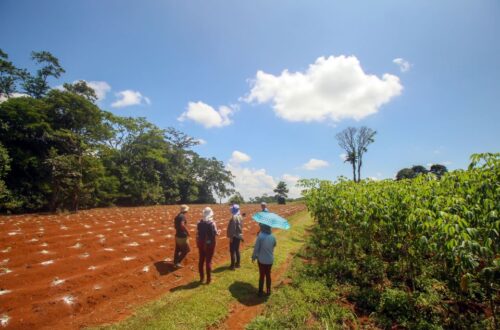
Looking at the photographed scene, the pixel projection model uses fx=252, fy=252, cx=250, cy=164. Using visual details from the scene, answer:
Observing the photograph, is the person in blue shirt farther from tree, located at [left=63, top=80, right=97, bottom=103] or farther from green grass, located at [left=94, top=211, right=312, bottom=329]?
tree, located at [left=63, top=80, right=97, bottom=103]

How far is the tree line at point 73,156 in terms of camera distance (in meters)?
23.4

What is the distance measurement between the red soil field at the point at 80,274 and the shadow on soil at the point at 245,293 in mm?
1017

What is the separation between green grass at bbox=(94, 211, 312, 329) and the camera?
217 inches

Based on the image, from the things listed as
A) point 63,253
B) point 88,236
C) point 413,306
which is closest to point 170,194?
point 88,236

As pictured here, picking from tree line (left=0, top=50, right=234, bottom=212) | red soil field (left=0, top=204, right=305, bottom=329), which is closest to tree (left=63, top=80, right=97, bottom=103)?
tree line (left=0, top=50, right=234, bottom=212)

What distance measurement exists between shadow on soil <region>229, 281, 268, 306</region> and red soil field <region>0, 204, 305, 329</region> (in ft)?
3.34

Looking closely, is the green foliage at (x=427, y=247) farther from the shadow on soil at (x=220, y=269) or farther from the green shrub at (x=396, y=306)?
the shadow on soil at (x=220, y=269)

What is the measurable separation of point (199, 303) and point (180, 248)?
3315mm

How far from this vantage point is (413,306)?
616 centimetres

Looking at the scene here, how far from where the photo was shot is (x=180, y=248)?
9.37 metres

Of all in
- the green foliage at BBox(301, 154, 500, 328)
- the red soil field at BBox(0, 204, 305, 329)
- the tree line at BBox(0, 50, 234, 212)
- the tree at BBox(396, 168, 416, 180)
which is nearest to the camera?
the green foliage at BBox(301, 154, 500, 328)

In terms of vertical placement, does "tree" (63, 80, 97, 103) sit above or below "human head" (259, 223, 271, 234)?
above

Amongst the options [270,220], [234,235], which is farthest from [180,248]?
[270,220]

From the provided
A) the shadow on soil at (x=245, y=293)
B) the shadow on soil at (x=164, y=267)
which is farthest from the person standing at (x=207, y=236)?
the shadow on soil at (x=164, y=267)
